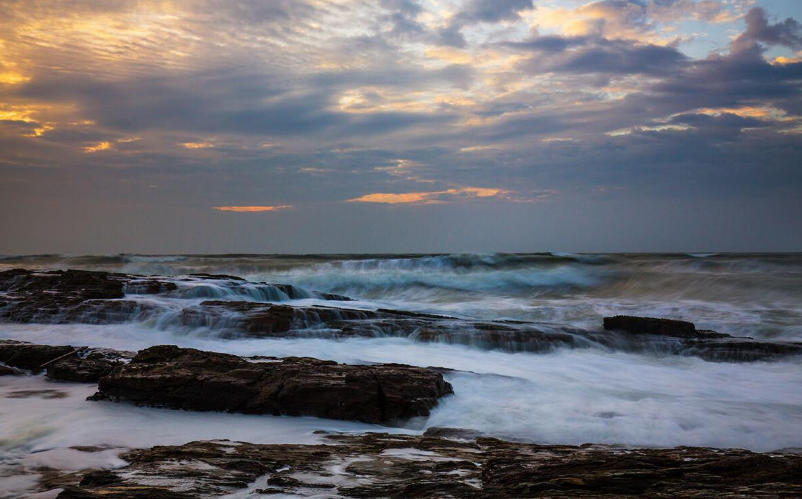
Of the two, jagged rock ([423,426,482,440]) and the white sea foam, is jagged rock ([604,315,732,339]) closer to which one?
the white sea foam

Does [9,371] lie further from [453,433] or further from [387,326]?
[387,326]

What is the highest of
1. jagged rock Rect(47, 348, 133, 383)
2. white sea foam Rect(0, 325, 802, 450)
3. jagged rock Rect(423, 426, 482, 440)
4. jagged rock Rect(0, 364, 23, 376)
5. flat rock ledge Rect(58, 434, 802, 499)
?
flat rock ledge Rect(58, 434, 802, 499)

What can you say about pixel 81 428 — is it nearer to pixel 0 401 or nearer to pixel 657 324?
pixel 0 401

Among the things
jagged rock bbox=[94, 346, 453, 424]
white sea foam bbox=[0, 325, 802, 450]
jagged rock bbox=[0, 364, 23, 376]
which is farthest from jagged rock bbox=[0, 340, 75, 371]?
white sea foam bbox=[0, 325, 802, 450]

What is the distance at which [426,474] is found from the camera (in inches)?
144

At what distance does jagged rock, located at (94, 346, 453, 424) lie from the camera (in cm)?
586

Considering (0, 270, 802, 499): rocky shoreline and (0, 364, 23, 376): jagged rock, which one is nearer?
(0, 270, 802, 499): rocky shoreline

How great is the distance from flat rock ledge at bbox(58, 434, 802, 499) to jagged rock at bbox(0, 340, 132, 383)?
9.84 ft

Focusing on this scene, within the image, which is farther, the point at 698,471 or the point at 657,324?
the point at 657,324

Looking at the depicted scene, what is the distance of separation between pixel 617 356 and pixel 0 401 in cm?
931

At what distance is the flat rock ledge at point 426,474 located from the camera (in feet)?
10.2

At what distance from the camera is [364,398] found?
19.3 feet

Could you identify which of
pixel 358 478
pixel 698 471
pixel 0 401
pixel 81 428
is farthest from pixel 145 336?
pixel 698 471

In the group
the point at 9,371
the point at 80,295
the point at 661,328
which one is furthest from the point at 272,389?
the point at 80,295
